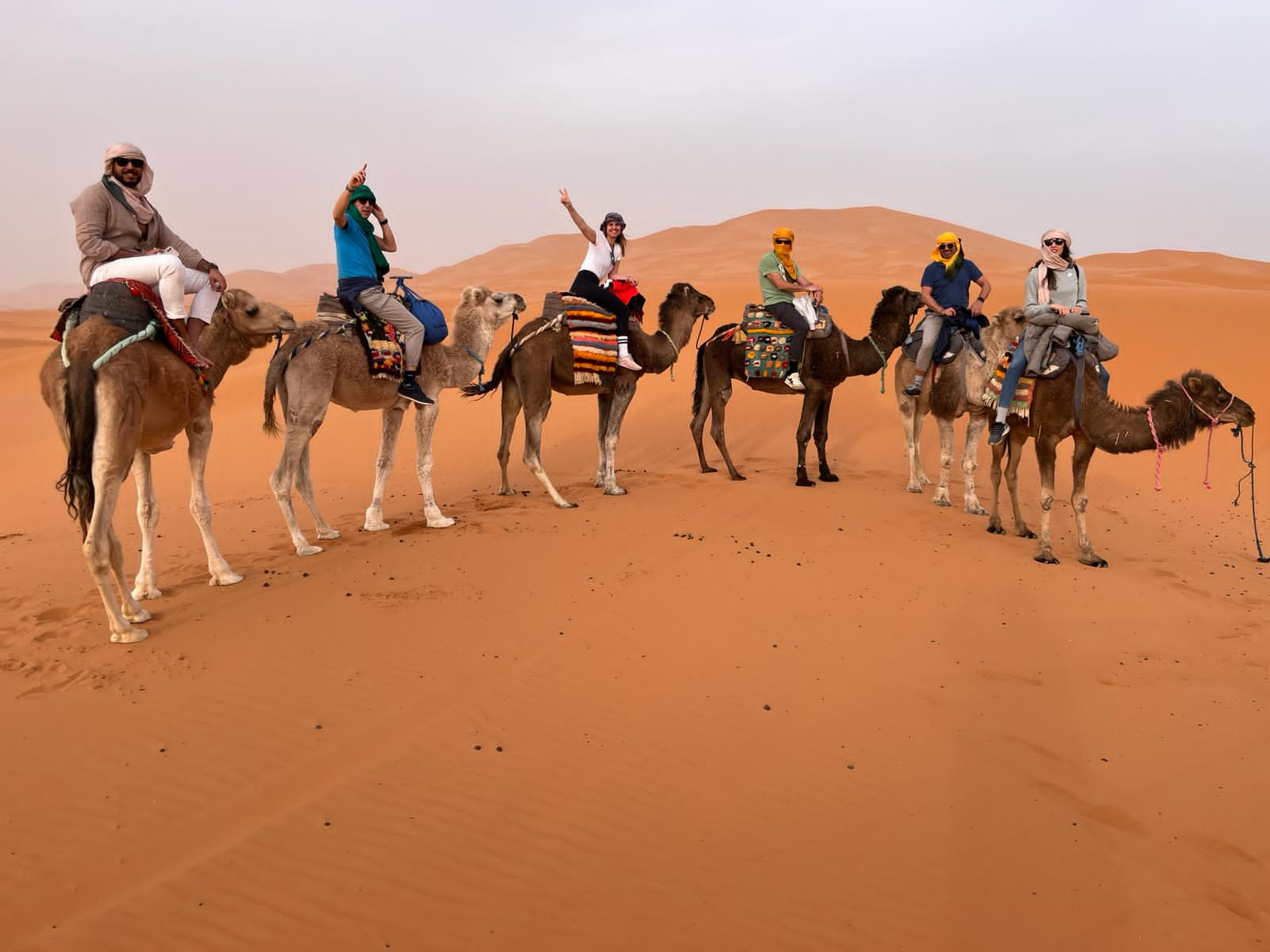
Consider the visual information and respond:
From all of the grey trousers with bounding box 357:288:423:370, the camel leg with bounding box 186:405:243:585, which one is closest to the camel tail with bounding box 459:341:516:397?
the grey trousers with bounding box 357:288:423:370

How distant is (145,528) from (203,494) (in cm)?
51

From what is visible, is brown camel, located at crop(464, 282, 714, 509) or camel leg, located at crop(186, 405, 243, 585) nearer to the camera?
camel leg, located at crop(186, 405, 243, 585)

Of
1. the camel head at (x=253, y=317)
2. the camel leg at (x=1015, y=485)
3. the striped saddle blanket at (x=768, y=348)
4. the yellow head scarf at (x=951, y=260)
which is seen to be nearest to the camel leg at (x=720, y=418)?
the striped saddle blanket at (x=768, y=348)

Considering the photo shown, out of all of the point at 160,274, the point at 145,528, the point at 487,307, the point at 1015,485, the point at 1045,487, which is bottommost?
the point at 145,528

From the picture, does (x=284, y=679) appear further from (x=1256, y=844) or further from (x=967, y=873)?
(x=1256, y=844)

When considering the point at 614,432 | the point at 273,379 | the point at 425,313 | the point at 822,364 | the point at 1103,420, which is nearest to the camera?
the point at 1103,420

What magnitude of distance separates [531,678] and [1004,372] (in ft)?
19.1

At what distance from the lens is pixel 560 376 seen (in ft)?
34.1

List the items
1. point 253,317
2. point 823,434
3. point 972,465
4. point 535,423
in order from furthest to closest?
point 823,434 < point 535,423 < point 972,465 < point 253,317

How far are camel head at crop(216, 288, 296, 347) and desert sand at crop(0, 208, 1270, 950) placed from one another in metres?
2.11

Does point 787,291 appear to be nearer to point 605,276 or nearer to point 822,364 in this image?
point 822,364

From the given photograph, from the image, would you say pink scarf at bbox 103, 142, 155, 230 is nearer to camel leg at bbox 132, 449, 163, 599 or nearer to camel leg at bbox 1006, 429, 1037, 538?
camel leg at bbox 132, 449, 163, 599

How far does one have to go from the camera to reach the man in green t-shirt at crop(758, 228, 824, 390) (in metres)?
11.1

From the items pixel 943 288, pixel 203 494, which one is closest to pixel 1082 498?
pixel 943 288
